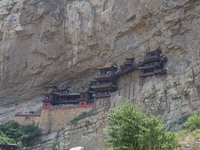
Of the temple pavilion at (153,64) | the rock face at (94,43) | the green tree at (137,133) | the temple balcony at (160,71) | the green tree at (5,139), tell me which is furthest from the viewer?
the green tree at (5,139)

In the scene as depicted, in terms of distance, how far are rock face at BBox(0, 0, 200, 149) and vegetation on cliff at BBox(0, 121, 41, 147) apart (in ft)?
22.5

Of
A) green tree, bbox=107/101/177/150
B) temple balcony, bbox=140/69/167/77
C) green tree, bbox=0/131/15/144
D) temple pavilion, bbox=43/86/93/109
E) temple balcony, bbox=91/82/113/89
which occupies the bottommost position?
green tree, bbox=0/131/15/144

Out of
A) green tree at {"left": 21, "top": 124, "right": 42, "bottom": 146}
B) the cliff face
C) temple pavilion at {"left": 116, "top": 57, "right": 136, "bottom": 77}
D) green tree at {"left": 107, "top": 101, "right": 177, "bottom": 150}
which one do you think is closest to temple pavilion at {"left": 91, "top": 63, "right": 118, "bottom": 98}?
temple pavilion at {"left": 116, "top": 57, "right": 136, "bottom": 77}

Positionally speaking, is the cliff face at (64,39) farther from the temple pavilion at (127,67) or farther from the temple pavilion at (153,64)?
the temple pavilion at (153,64)

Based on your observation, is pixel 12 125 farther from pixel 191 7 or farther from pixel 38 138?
pixel 191 7

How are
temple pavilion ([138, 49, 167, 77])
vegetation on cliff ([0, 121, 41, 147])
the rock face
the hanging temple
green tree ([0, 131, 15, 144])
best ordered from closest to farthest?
the rock face < temple pavilion ([138, 49, 167, 77]) < the hanging temple < green tree ([0, 131, 15, 144]) < vegetation on cliff ([0, 121, 41, 147])

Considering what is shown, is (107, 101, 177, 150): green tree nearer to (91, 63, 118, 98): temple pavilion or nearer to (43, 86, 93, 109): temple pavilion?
(91, 63, 118, 98): temple pavilion

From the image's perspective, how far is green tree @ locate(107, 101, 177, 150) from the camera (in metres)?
9.07

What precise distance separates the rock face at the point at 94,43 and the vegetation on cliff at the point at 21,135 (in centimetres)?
685

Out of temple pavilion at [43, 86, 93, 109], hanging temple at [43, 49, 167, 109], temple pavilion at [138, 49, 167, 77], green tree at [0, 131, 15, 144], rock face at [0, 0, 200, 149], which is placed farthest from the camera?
temple pavilion at [43, 86, 93, 109]

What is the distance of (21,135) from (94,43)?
12247 mm

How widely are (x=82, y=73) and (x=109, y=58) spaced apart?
4.26 meters

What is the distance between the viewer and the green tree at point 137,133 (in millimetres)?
9070

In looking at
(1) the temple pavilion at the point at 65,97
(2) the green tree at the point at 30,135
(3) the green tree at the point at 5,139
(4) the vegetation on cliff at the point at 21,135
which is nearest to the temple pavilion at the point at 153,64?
(1) the temple pavilion at the point at 65,97
